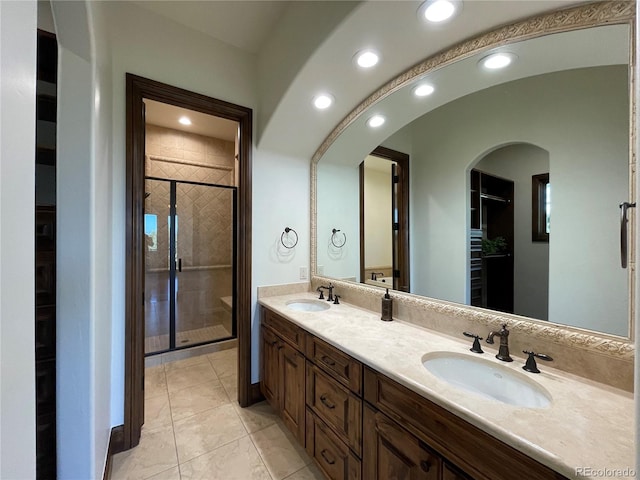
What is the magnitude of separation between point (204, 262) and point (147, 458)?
7.81 feet

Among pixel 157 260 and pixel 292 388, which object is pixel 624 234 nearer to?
pixel 292 388

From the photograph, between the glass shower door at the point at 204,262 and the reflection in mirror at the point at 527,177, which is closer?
the reflection in mirror at the point at 527,177

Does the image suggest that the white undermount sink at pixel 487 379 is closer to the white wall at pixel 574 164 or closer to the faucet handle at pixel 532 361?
the faucet handle at pixel 532 361

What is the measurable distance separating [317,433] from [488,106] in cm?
197

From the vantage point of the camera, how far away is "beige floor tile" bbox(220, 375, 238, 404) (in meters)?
2.27

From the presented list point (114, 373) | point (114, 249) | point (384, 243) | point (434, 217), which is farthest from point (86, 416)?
point (434, 217)

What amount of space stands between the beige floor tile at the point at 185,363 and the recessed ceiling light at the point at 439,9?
354cm

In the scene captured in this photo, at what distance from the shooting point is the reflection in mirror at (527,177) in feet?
3.20

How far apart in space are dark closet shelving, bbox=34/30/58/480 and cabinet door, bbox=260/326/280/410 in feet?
3.75

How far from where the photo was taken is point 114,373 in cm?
170

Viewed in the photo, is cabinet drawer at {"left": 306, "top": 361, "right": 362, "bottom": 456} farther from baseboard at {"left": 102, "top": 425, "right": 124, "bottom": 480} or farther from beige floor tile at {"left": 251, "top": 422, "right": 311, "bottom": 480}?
baseboard at {"left": 102, "top": 425, "right": 124, "bottom": 480}

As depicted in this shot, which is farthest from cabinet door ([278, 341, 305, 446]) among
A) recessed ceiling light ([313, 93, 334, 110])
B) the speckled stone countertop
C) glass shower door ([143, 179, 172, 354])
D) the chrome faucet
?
glass shower door ([143, 179, 172, 354])

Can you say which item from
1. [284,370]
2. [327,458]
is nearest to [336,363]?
[327,458]

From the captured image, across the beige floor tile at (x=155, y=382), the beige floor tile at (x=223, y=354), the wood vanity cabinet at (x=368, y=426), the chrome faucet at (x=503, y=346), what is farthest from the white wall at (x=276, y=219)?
the chrome faucet at (x=503, y=346)
